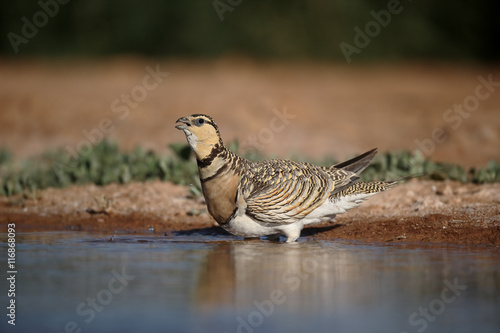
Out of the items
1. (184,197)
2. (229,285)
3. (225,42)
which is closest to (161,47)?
(225,42)

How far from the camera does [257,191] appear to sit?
26.5ft

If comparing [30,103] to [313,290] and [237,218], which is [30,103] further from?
[313,290]

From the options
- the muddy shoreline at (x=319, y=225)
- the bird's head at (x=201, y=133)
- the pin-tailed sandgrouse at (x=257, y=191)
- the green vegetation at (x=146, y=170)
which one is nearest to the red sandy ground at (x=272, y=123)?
the muddy shoreline at (x=319, y=225)

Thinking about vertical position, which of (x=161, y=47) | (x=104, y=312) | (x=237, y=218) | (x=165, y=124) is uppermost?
(x=161, y=47)

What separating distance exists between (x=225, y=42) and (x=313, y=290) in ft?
55.7

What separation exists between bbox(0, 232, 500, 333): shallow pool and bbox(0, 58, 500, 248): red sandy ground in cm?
123

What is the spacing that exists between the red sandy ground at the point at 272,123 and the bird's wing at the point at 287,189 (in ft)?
1.92

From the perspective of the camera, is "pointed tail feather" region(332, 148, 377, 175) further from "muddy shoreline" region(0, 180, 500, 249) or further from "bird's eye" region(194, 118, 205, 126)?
"bird's eye" region(194, 118, 205, 126)

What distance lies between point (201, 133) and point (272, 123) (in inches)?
321

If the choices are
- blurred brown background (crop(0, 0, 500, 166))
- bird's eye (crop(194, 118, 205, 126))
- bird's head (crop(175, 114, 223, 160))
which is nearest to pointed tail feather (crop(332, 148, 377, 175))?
bird's head (crop(175, 114, 223, 160))

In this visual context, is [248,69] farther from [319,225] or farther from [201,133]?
[201,133]

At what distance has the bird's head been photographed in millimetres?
8023

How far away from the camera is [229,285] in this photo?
20.2 feet

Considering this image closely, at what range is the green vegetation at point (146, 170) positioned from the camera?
408 inches
